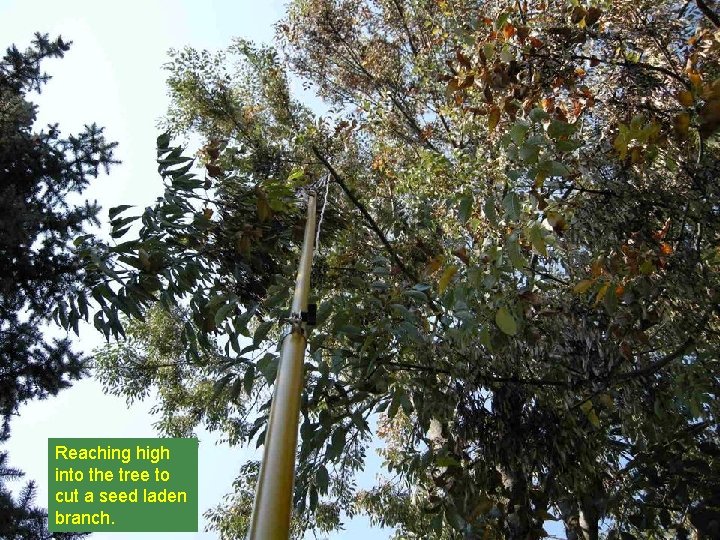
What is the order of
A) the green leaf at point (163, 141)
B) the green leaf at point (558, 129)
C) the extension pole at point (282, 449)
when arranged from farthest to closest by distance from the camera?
the green leaf at point (163, 141) < the green leaf at point (558, 129) < the extension pole at point (282, 449)

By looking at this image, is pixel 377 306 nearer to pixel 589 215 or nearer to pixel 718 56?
pixel 589 215

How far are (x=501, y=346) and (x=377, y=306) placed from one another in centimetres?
58

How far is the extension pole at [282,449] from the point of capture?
2.96ft

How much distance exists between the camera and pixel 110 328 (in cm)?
240

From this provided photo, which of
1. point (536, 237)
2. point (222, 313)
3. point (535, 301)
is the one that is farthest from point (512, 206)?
point (222, 313)

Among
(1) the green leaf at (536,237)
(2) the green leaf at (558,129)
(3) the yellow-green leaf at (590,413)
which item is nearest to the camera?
(1) the green leaf at (536,237)

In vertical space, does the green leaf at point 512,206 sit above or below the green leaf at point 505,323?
above

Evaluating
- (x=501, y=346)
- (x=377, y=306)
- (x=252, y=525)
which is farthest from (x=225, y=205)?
(x=252, y=525)

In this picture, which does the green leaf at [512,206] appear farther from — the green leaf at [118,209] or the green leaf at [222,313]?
the green leaf at [118,209]

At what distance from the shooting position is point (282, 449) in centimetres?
102

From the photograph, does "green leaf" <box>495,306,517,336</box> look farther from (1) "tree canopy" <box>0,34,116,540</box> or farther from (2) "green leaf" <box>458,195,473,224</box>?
(1) "tree canopy" <box>0,34,116,540</box>

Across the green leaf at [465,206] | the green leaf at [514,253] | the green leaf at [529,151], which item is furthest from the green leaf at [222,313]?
the green leaf at [529,151]

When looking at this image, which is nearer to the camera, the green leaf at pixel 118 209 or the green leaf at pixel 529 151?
the green leaf at pixel 529 151

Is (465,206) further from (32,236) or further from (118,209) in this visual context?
(32,236)
